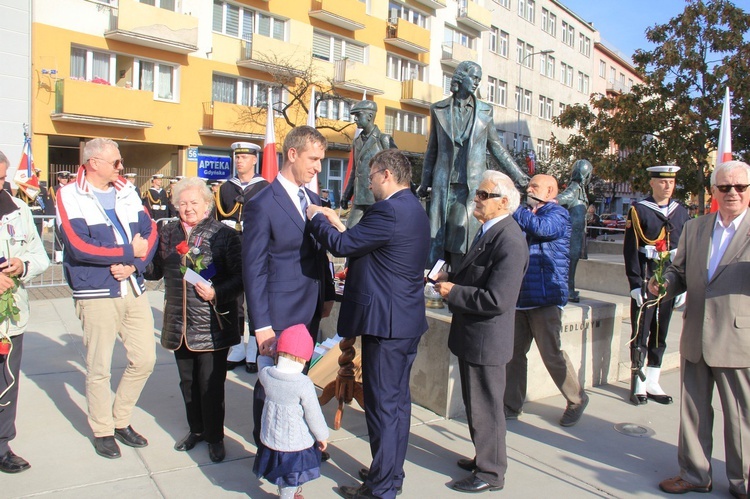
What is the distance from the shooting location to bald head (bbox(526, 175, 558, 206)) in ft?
15.0

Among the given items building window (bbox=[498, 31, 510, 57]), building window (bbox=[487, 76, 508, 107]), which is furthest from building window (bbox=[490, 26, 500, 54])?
building window (bbox=[487, 76, 508, 107])

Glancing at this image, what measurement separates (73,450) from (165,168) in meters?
22.4

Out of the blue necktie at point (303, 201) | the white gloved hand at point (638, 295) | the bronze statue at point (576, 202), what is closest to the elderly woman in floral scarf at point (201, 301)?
the blue necktie at point (303, 201)

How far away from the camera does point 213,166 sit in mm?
25406

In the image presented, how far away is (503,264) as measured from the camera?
356 centimetres

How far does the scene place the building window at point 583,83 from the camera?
5688 centimetres

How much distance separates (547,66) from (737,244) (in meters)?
51.1

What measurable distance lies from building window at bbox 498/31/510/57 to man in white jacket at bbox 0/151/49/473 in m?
43.9

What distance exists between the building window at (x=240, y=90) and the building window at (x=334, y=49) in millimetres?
3765

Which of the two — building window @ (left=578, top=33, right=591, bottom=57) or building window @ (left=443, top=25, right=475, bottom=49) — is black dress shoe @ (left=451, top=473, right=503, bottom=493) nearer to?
building window @ (left=443, top=25, right=475, bottom=49)

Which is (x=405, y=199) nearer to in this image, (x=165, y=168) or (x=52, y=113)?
(x=52, y=113)

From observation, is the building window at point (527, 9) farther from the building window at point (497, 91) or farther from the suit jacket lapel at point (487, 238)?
the suit jacket lapel at point (487, 238)

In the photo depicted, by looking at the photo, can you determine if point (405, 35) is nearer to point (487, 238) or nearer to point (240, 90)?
point (240, 90)

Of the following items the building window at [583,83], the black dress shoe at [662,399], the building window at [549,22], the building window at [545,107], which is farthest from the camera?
the building window at [583,83]
